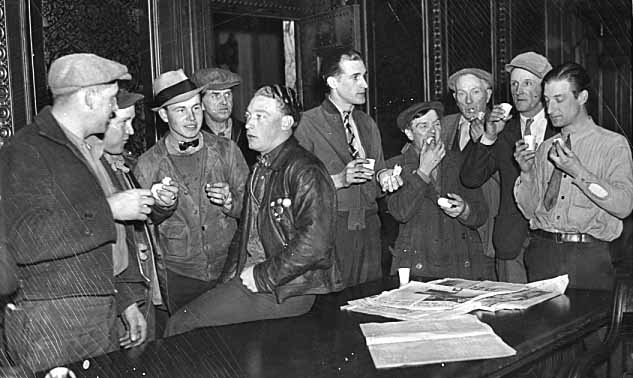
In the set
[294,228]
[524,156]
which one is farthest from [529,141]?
[294,228]

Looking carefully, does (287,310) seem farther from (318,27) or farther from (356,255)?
(318,27)

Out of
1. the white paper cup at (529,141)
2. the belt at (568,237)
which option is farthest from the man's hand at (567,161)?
the belt at (568,237)

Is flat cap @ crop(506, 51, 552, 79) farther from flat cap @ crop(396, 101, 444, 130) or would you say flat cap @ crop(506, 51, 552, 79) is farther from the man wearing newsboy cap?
the man wearing newsboy cap

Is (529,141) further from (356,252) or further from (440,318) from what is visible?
(440,318)

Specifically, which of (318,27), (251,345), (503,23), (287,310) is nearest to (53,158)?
(251,345)

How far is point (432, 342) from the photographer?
197 cm

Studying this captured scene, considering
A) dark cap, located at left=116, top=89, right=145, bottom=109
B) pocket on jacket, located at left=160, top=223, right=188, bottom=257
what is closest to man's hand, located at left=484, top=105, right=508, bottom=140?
pocket on jacket, located at left=160, top=223, right=188, bottom=257

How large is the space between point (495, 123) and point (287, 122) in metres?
1.12

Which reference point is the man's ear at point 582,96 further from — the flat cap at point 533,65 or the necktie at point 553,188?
the flat cap at point 533,65

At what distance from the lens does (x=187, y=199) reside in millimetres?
3180

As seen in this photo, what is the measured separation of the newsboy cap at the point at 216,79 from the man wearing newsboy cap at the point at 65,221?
3.87 feet

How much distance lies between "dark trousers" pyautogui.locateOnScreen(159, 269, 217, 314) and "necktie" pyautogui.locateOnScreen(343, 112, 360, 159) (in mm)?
883

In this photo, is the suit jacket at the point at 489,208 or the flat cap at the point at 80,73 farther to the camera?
the suit jacket at the point at 489,208

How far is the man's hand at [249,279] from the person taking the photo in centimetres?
252
